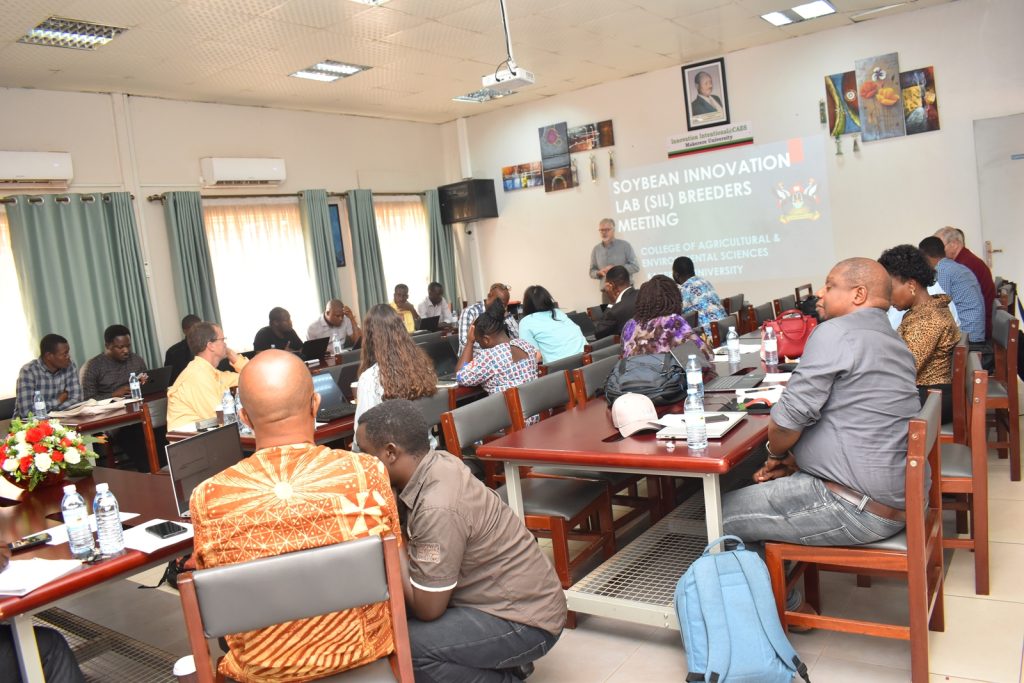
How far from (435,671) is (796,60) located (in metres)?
8.38

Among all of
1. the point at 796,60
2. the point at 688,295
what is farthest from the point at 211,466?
the point at 796,60

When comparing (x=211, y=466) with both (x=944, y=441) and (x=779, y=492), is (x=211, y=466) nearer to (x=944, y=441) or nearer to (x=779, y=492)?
(x=779, y=492)

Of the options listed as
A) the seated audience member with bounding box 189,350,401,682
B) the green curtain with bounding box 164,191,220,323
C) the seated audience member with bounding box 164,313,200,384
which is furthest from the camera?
the green curtain with bounding box 164,191,220,323

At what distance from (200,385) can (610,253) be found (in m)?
6.36

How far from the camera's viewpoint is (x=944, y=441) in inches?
132

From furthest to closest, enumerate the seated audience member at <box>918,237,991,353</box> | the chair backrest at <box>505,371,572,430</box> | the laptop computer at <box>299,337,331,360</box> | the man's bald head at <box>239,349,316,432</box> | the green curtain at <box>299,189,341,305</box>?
the green curtain at <box>299,189,341,305</box>
the laptop computer at <box>299,337,331,360</box>
the seated audience member at <box>918,237,991,353</box>
the chair backrest at <box>505,371,572,430</box>
the man's bald head at <box>239,349,316,432</box>

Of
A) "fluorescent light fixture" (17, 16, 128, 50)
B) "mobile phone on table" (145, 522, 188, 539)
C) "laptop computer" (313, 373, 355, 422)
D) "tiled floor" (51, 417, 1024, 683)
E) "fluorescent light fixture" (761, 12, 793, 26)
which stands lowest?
"tiled floor" (51, 417, 1024, 683)

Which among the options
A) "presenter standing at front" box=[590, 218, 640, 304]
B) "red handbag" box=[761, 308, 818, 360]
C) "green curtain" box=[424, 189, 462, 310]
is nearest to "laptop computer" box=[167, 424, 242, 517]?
"red handbag" box=[761, 308, 818, 360]

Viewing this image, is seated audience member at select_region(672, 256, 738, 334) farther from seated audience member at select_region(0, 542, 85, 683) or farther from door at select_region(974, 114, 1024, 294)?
seated audience member at select_region(0, 542, 85, 683)

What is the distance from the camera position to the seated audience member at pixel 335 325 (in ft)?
28.4

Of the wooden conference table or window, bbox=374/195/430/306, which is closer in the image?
the wooden conference table

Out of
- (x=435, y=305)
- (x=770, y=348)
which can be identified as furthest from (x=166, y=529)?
(x=435, y=305)

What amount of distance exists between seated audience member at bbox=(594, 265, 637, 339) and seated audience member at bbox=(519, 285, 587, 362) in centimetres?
57

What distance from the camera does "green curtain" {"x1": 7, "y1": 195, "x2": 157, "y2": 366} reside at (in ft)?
23.0
